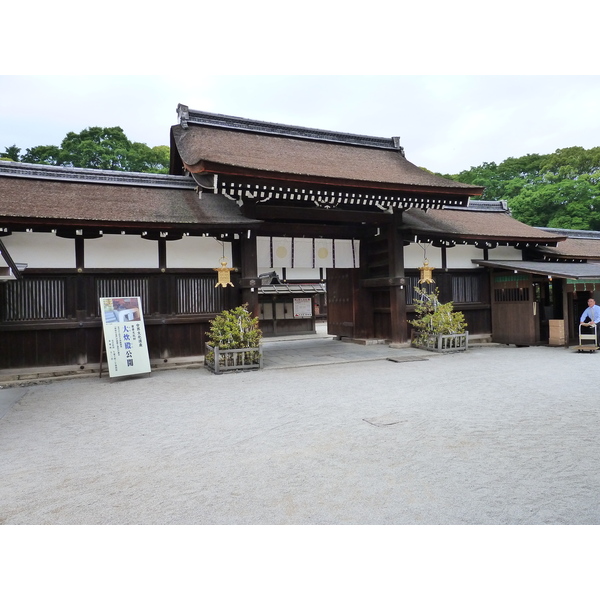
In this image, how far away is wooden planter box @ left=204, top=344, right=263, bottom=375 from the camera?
26.8ft

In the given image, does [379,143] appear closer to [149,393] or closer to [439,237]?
[439,237]

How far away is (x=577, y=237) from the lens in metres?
15.4

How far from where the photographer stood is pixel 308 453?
3.85 meters

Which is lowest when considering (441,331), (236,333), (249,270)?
(441,331)

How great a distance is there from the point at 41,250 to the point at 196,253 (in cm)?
305

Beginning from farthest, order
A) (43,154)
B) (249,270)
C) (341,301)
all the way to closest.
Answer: (43,154)
(341,301)
(249,270)

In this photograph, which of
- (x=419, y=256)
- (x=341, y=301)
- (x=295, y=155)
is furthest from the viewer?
(x=341, y=301)

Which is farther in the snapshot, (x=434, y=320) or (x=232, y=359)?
(x=434, y=320)

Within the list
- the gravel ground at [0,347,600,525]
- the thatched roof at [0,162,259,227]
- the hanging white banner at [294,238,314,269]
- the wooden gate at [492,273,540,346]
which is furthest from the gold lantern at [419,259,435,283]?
the thatched roof at [0,162,259,227]

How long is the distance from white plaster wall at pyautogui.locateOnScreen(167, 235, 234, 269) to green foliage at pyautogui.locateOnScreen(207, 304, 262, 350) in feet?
5.12

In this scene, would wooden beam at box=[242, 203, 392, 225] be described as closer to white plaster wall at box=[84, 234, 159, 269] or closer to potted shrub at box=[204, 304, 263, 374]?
white plaster wall at box=[84, 234, 159, 269]

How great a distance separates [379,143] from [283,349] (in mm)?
7738

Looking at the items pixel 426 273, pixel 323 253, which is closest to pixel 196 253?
pixel 323 253

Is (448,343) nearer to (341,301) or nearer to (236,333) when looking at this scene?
(341,301)
